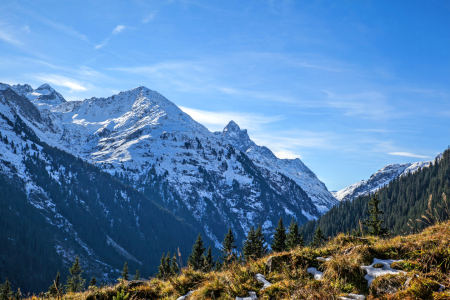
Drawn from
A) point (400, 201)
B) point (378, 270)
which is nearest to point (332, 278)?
point (378, 270)

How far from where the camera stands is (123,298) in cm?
822

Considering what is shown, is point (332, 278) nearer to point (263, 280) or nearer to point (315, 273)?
point (315, 273)

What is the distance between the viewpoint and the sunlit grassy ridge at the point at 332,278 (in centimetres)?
625

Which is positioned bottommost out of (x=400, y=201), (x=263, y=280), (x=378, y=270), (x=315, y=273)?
(x=263, y=280)

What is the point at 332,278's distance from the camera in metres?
7.37

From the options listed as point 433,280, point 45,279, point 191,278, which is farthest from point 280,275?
point 45,279

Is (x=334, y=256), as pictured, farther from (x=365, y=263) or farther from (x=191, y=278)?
(x=191, y=278)

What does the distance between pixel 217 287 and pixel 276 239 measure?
42.8 m

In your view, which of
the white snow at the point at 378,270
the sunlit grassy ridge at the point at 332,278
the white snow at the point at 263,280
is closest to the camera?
the sunlit grassy ridge at the point at 332,278

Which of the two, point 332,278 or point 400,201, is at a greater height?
point 400,201

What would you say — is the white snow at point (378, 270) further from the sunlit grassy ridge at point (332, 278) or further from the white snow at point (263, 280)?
the white snow at point (263, 280)

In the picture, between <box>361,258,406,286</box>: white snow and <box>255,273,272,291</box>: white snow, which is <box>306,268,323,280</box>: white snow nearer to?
<box>361,258,406,286</box>: white snow

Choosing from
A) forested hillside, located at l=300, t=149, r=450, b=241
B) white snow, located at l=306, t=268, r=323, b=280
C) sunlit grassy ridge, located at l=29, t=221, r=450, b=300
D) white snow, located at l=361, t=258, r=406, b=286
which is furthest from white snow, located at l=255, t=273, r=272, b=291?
forested hillside, located at l=300, t=149, r=450, b=241

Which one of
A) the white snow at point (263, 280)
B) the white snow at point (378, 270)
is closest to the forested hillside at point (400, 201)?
the white snow at point (378, 270)
